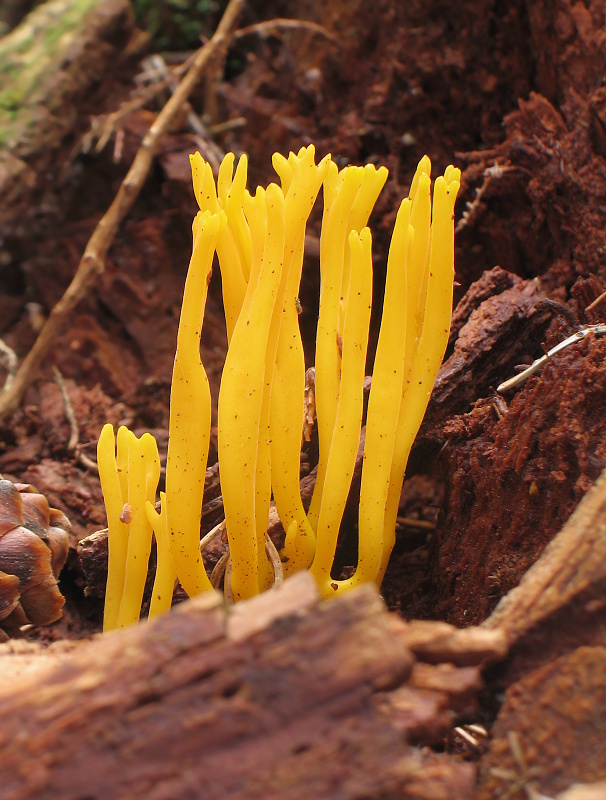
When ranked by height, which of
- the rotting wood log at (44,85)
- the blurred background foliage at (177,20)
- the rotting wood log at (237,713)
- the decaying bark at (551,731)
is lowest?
the decaying bark at (551,731)

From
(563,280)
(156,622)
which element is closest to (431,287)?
(563,280)

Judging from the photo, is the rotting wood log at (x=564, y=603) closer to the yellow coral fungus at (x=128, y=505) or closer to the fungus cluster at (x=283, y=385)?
the fungus cluster at (x=283, y=385)

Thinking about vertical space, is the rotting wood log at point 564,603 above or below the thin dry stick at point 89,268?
below

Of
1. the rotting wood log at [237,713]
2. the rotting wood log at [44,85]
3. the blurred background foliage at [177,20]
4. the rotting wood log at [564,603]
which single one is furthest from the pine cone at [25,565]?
the blurred background foliage at [177,20]

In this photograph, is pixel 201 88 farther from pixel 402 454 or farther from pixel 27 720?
pixel 27 720

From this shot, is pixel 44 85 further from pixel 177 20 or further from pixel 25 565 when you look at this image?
pixel 25 565

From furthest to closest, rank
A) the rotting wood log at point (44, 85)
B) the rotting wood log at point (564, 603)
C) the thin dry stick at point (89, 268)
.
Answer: the rotting wood log at point (44, 85), the thin dry stick at point (89, 268), the rotting wood log at point (564, 603)
